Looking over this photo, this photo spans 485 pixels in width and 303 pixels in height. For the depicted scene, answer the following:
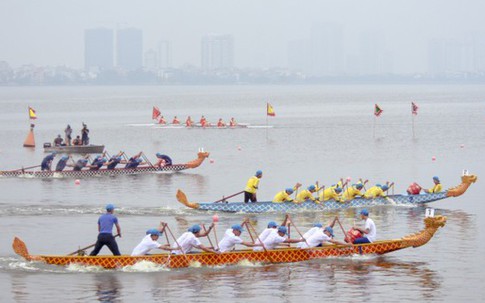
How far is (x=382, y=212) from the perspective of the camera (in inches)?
1487

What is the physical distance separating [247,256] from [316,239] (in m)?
2.13

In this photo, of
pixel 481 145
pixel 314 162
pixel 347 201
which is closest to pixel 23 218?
A: pixel 347 201

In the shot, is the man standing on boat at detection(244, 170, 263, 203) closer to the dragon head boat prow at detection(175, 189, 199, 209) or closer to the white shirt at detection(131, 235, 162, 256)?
the dragon head boat prow at detection(175, 189, 199, 209)

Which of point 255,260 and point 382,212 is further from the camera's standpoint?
point 382,212

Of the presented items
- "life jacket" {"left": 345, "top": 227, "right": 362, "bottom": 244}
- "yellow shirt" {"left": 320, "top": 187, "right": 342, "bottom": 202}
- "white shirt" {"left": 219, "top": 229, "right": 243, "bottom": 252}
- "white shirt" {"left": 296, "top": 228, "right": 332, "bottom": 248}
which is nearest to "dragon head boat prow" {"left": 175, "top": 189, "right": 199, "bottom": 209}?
"yellow shirt" {"left": 320, "top": 187, "right": 342, "bottom": 202}

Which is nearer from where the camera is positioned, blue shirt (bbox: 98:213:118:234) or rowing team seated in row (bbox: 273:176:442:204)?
blue shirt (bbox: 98:213:118:234)

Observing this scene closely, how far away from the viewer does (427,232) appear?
28562 mm

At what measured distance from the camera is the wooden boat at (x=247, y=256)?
1049 inches

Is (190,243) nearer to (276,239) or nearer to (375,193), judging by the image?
(276,239)

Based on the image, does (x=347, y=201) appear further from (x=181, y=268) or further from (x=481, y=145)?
(x=481, y=145)

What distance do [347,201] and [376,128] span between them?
196 ft

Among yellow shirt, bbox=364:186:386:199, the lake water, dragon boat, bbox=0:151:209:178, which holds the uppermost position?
yellow shirt, bbox=364:186:386:199

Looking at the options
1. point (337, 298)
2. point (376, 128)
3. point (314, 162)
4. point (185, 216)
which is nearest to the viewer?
point (337, 298)

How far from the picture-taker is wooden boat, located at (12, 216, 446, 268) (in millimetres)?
26641
